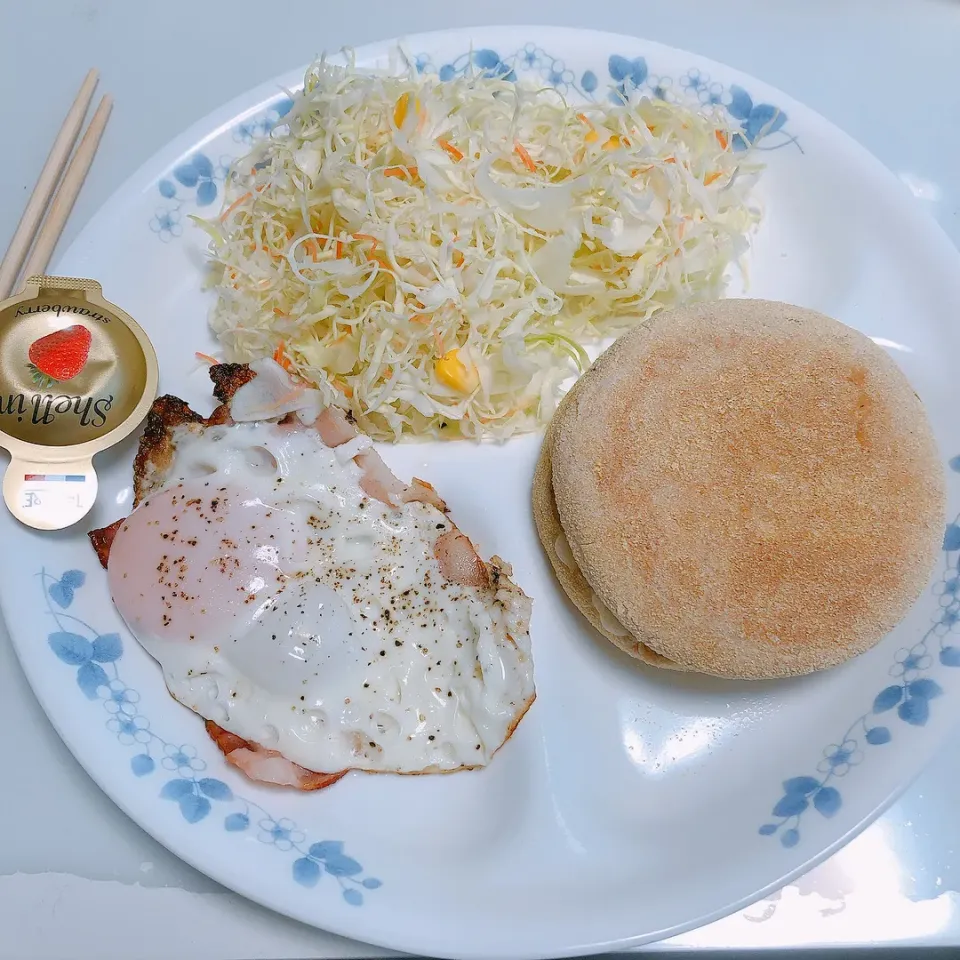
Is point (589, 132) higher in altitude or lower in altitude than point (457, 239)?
higher

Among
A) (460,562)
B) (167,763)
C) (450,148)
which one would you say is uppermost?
(450,148)

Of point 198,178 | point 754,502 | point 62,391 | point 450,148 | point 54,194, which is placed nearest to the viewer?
point 754,502

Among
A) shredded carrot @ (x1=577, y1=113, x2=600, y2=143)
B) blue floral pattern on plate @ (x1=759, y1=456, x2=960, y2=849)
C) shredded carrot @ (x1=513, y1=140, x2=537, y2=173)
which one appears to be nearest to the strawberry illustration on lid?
shredded carrot @ (x1=513, y1=140, x2=537, y2=173)

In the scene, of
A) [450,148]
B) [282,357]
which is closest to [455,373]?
[282,357]

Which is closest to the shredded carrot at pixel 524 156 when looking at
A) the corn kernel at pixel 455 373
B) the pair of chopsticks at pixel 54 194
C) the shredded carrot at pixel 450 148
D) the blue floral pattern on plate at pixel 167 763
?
the shredded carrot at pixel 450 148

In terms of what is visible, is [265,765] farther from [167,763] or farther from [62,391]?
[62,391]

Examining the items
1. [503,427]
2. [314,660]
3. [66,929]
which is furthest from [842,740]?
[66,929]

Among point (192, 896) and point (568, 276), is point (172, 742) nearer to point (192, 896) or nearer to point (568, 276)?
point (192, 896)

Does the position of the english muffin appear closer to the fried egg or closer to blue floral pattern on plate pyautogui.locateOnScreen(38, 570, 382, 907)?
the fried egg

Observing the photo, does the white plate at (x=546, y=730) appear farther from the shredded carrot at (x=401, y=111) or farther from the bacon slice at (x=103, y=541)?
the shredded carrot at (x=401, y=111)
